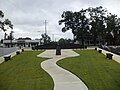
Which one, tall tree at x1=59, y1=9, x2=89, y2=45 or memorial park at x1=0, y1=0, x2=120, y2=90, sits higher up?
tall tree at x1=59, y1=9, x2=89, y2=45

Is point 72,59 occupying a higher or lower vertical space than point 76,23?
lower

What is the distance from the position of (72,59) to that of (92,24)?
184 feet

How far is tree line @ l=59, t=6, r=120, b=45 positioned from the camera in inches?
3317

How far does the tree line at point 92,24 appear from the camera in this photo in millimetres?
84244

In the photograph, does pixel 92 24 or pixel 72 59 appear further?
pixel 92 24

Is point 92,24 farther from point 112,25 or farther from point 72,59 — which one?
point 72,59

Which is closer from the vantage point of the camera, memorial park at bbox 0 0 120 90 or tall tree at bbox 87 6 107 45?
memorial park at bbox 0 0 120 90

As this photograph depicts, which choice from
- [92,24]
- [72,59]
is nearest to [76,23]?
[92,24]

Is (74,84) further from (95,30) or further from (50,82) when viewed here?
(95,30)

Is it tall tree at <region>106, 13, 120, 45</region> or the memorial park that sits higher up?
tall tree at <region>106, 13, 120, 45</region>

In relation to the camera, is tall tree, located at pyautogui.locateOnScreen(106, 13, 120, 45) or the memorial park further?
tall tree, located at pyautogui.locateOnScreen(106, 13, 120, 45)

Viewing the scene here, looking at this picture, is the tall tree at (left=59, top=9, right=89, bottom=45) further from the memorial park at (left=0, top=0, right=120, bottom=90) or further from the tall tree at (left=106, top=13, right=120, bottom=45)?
the tall tree at (left=106, top=13, right=120, bottom=45)

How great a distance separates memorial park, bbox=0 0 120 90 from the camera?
14.4 metres

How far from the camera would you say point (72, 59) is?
29.7m
